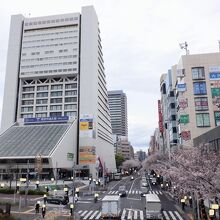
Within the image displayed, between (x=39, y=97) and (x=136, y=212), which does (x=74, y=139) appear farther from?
(x=136, y=212)

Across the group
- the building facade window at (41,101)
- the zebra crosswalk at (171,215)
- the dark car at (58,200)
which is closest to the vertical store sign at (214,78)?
the zebra crosswalk at (171,215)

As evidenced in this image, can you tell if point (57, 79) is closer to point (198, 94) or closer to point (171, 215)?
point (198, 94)

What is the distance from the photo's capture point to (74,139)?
115875 mm

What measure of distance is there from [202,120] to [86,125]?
185 feet

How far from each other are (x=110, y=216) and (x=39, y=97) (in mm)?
101394

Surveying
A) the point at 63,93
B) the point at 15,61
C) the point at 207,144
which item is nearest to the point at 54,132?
the point at 63,93

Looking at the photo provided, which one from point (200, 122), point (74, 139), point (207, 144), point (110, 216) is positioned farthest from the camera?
point (74, 139)

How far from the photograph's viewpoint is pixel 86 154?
116m

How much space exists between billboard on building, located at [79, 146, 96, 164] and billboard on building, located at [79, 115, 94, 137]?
5.31 metres

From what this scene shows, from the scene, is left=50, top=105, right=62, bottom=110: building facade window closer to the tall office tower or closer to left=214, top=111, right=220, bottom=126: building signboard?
the tall office tower

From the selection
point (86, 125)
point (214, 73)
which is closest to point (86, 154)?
point (86, 125)

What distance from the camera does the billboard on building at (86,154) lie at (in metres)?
114

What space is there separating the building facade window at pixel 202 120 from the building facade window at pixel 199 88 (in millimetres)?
5587

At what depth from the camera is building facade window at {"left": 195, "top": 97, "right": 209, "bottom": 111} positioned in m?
71.8
